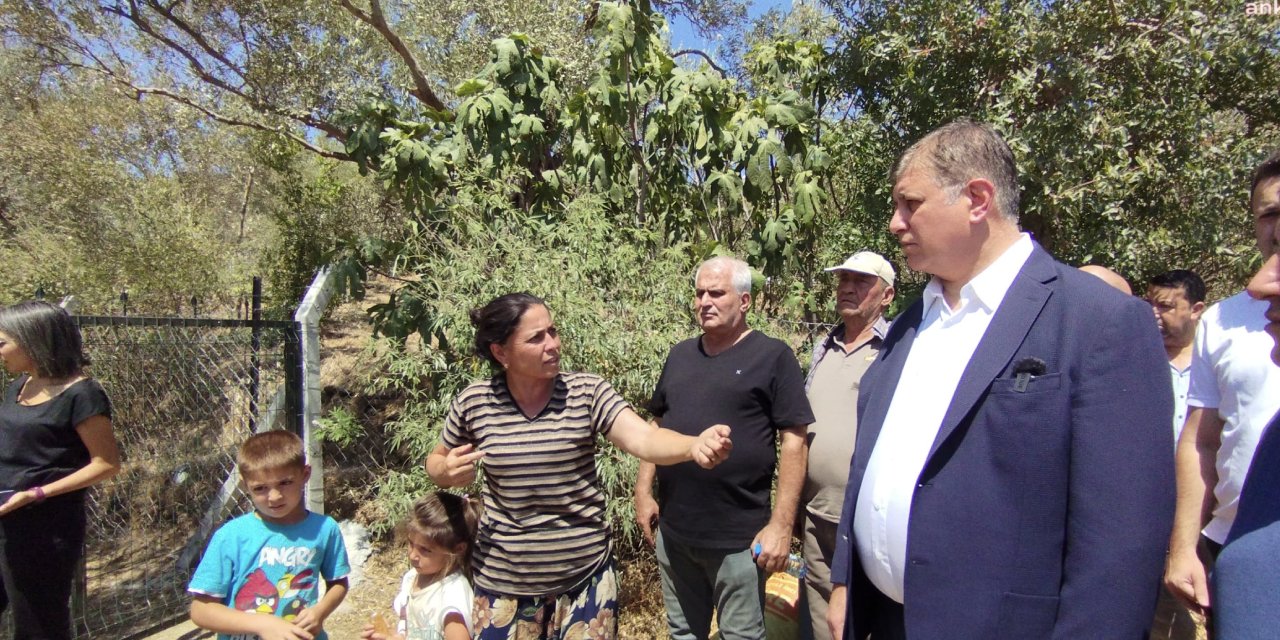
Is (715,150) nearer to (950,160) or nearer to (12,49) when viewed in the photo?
(950,160)

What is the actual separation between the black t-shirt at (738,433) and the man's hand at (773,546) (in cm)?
7

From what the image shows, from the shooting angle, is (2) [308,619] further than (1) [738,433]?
No

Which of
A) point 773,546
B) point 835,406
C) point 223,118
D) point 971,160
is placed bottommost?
point 773,546

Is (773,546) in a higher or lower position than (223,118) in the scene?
lower

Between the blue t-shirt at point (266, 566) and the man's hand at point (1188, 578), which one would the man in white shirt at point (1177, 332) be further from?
the blue t-shirt at point (266, 566)

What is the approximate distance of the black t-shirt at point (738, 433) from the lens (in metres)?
2.62

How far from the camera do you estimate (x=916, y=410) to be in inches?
64.0

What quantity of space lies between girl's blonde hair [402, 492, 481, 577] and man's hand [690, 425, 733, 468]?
908 millimetres

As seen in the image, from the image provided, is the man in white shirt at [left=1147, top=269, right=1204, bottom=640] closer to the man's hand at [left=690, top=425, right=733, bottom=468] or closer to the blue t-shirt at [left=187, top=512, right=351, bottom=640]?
the man's hand at [left=690, top=425, right=733, bottom=468]

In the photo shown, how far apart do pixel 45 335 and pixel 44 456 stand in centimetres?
44

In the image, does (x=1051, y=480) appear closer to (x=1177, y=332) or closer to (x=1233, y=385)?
(x=1233, y=385)

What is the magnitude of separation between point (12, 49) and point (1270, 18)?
39.8 feet

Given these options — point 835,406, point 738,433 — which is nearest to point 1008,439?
point 738,433

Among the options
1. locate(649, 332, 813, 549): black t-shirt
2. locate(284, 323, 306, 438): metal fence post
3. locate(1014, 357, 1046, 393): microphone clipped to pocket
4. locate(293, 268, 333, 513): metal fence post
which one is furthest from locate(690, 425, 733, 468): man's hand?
locate(284, 323, 306, 438): metal fence post
